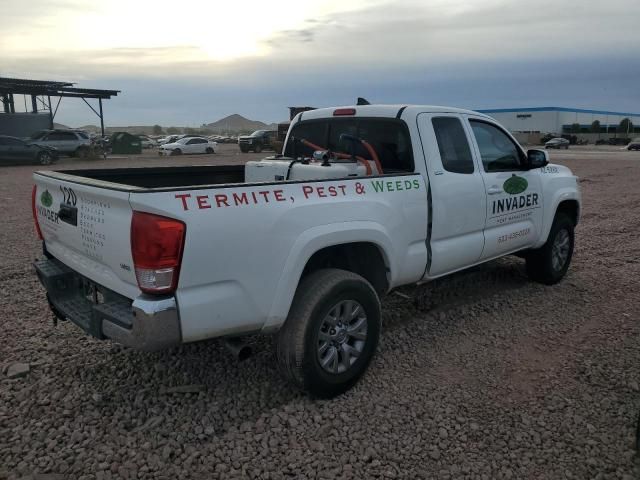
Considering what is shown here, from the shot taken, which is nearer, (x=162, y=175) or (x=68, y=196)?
(x=68, y=196)

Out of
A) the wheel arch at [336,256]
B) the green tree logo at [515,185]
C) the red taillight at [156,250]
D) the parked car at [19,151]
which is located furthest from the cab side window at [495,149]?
the parked car at [19,151]

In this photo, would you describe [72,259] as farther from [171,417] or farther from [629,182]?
[629,182]

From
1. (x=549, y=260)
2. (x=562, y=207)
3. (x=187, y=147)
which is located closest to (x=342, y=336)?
(x=549, y=260)

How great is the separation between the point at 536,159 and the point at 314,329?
3.23 m

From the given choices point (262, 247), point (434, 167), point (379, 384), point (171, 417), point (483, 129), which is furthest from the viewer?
point (483, 129)

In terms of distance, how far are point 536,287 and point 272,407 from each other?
12.0 ft

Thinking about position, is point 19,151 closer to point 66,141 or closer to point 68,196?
point 66,141

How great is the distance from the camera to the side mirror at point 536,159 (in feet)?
17.4

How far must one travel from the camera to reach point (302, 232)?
10.7 ft

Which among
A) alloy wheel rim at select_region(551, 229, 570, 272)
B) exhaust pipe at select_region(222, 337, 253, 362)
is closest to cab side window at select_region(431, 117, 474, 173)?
alloy wheel rim at select_region(551, 229, 570, 272)

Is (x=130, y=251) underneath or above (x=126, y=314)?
above

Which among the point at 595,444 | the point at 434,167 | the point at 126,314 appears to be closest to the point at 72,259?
the point at 126,314

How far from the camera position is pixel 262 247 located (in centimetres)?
305

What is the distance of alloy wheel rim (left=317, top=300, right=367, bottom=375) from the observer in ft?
11.4
